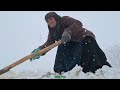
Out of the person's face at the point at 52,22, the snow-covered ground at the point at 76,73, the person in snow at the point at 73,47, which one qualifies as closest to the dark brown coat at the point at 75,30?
the person in snow at the point at 73,47

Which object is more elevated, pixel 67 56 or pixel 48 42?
pixel 48 42

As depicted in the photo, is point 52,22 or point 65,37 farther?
point 52,22

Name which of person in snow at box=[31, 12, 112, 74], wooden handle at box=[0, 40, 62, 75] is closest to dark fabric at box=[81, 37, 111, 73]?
person in snow at box=[31, 12, 112, 74]

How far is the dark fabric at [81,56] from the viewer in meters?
8.29

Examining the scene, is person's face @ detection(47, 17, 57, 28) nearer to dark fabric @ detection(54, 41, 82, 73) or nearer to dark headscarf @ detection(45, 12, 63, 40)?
dark headscarf @ detection(45, 12, 63, 40)

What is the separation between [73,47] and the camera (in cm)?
833

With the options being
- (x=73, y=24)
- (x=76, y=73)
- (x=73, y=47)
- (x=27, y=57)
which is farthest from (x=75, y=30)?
(x=27, y=57)

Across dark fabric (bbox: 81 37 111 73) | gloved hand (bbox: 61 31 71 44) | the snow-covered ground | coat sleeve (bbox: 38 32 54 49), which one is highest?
gloved hand (bbox: 61 31 71 44)

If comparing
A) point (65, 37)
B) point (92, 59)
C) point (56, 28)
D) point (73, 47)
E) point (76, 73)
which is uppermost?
point (56, 28)

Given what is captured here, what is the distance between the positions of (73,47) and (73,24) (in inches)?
11.4

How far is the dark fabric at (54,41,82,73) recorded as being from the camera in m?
8.30

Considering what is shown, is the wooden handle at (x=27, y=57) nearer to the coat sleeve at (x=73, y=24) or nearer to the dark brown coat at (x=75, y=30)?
the dark brown coat at (x=75, y=30)

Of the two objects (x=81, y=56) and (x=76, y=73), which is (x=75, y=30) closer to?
(x=81, y=56)

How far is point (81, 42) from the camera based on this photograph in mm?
8336
